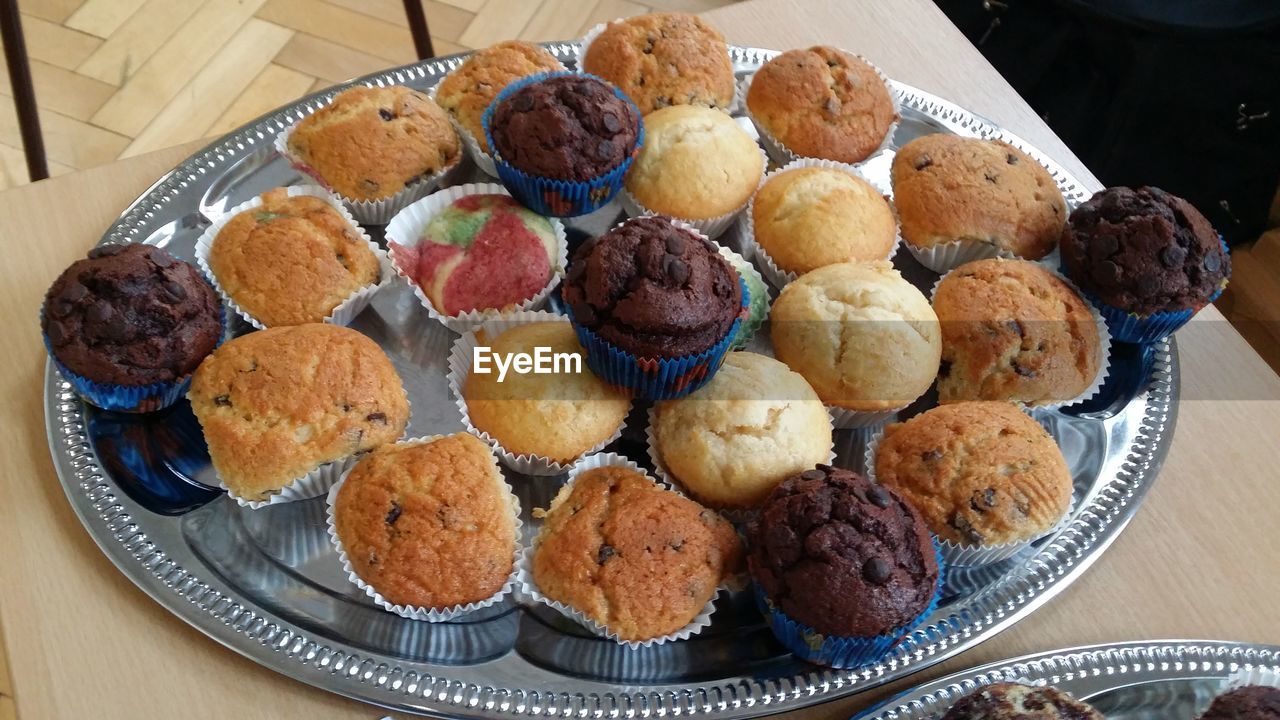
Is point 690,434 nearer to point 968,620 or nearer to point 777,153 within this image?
point 968,620

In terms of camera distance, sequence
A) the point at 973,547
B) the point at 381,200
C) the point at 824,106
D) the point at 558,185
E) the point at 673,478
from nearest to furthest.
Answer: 1. the point at 973,547
2. the point at 673,478
3. the point at 558,185
4. the point at 381,200
5. the point at 824,106

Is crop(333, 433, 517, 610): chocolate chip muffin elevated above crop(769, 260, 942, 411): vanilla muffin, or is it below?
below

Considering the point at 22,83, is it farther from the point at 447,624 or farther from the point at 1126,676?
the point at 1126,676

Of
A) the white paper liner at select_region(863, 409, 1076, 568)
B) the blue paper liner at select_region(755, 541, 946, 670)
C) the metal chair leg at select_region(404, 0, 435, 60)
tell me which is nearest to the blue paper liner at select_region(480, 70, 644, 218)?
the white paper liner at select_region(863, 409, 1076, 568)

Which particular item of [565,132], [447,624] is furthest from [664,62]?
[447,624]

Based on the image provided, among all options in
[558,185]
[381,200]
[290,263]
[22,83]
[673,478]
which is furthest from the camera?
[22,83]

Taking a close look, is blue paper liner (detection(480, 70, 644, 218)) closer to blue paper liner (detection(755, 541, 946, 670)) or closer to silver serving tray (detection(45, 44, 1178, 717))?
silver serving tray (detection(45, 44, 1178, 717))

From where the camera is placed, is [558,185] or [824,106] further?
[824,106]

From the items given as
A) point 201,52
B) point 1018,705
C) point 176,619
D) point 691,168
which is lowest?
point 201,52

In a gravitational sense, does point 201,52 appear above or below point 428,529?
below
